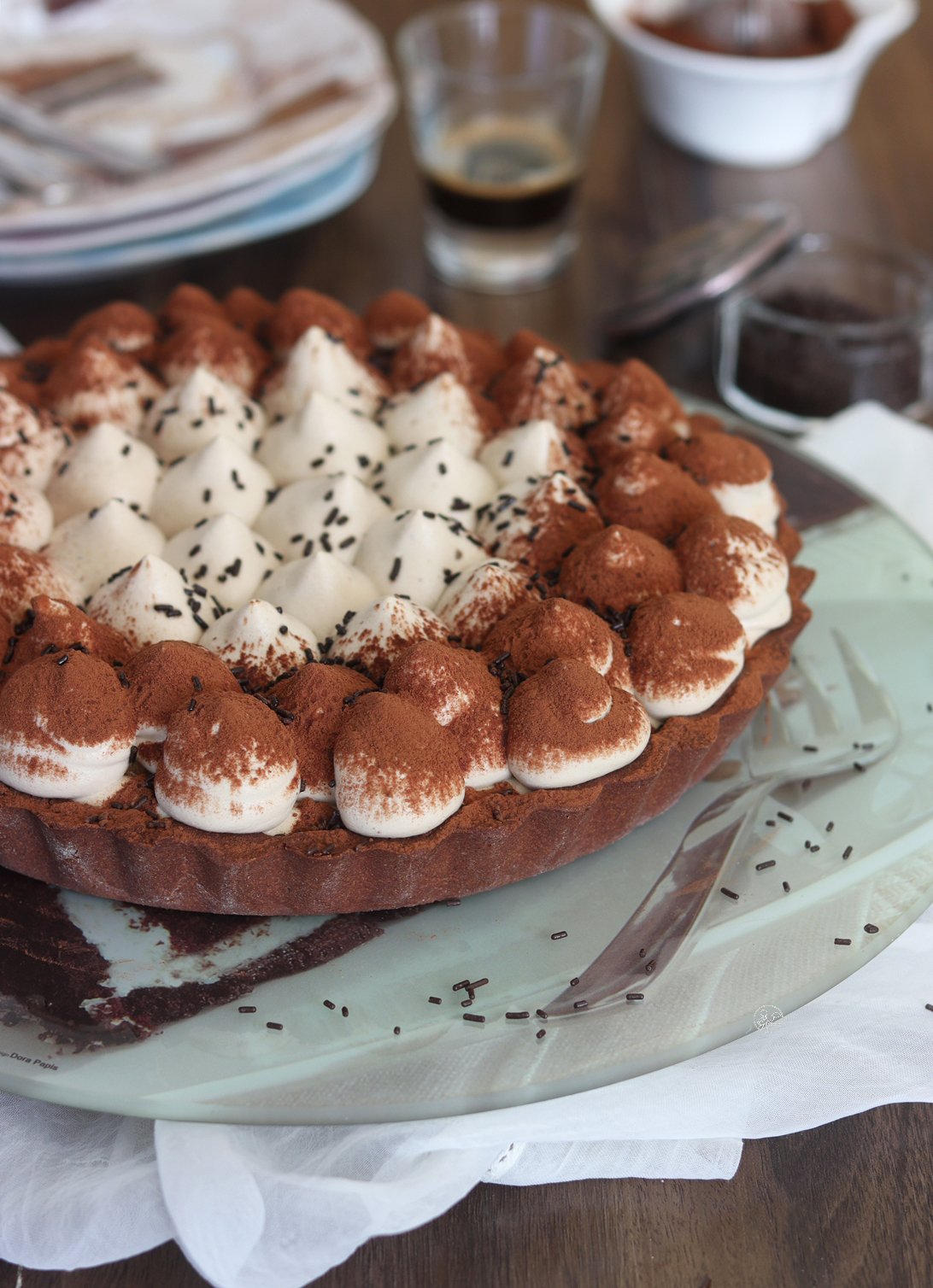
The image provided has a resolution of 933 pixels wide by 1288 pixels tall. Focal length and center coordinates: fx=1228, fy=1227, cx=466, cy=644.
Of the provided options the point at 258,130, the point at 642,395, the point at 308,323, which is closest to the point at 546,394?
the point at 642,395

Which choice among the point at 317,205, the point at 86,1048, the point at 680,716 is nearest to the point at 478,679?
the point at 680,716

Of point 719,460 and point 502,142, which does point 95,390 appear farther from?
point 502,142

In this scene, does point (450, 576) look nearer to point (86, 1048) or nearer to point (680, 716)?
point (680, 716)

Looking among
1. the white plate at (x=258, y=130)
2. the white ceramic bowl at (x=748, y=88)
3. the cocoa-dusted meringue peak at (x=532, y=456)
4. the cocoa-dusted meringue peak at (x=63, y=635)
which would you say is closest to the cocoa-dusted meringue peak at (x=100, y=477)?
the cocoa-dusted meringue peak at (x=63, y=635)

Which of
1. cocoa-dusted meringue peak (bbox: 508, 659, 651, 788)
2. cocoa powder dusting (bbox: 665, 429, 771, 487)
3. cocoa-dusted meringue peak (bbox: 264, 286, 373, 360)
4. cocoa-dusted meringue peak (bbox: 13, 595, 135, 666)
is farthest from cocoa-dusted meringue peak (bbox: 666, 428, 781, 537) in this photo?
cocoa-dusted meringue peak (bbox: 13, 595, 135, 666)

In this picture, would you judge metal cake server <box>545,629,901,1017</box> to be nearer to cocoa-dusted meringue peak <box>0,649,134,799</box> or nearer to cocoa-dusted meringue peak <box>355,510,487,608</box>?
cocoa-dusted meringue peak <box>355,510,487,608</box>

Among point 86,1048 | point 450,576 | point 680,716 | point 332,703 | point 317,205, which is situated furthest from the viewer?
point 317,205
